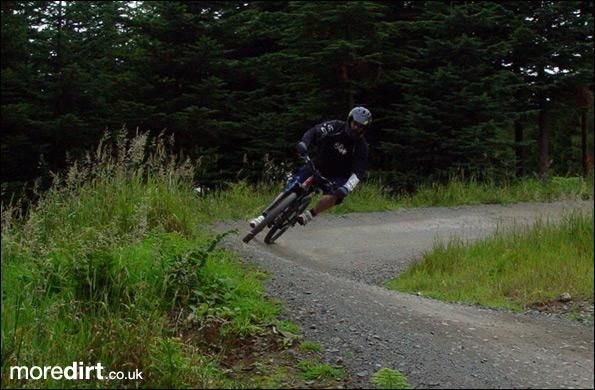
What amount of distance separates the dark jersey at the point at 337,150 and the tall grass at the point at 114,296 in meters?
2.78

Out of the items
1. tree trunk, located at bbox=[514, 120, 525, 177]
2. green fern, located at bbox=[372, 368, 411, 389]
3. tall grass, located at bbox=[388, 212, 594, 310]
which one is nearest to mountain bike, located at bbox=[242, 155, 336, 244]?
tall grass, located at bbox=[388, 212, 594, 310]

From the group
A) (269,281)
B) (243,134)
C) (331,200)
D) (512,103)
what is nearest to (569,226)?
(269,281)

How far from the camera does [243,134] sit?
57.1 feet

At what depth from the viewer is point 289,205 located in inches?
343

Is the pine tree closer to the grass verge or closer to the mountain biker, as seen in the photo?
the mountain biker

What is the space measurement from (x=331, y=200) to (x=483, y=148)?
7035 millimetres

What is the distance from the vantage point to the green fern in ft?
10.7

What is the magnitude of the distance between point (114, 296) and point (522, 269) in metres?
2.83

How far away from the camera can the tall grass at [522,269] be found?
99.7 inches

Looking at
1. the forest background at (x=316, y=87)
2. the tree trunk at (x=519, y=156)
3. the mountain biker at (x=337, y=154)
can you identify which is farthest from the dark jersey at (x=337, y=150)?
the tree trunk at (x=519, y=156)

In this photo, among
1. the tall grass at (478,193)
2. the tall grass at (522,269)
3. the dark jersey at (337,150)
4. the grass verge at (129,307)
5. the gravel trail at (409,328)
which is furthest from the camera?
the tall grass at (478,193)

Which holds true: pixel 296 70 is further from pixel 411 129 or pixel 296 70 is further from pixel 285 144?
pixel 411 129
